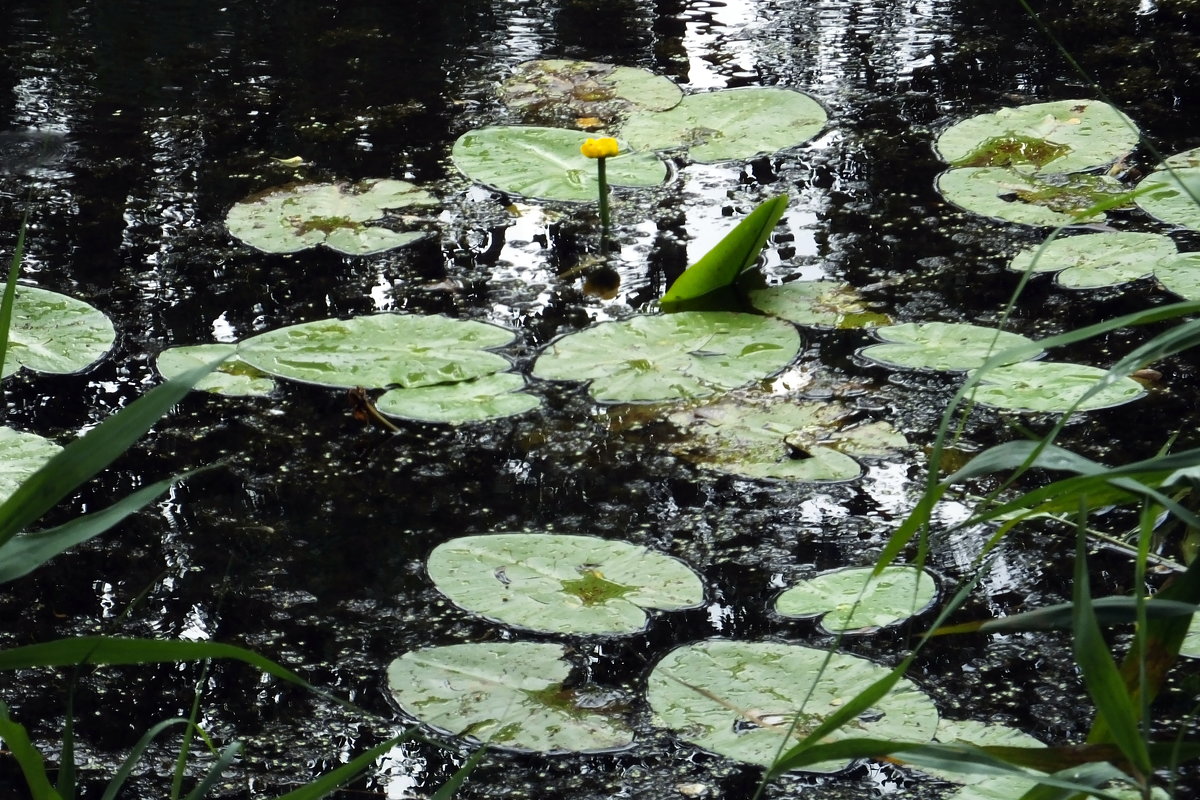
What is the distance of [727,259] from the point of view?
7.27 feet

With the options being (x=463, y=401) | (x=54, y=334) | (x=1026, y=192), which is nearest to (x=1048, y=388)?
(x=1026, y=192)

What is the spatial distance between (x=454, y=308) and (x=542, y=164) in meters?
0.58

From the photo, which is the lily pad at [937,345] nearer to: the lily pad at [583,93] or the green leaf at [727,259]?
the green leaf at [727,259]

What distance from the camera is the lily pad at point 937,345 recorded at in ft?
6.48

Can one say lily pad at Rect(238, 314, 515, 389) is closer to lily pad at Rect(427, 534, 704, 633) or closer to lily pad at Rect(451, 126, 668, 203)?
lily pad at Rect(427, 534, 704, 633)

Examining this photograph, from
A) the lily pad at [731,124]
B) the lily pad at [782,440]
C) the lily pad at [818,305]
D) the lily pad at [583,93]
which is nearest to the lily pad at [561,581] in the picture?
the lily pad at [782,440]

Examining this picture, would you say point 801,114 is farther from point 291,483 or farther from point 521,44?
point 291,483

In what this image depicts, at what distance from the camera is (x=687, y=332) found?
2.12 meters

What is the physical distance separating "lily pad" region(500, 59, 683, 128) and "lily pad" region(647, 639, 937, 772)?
1.66 meters

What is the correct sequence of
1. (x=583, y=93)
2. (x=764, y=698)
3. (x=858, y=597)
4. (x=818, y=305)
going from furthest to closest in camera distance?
(x=583, y=93) → (x=818, y=305) → (x=858, y=597) → (x=764, y=698)

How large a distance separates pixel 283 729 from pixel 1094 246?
161 cm

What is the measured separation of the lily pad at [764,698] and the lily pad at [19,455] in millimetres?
907

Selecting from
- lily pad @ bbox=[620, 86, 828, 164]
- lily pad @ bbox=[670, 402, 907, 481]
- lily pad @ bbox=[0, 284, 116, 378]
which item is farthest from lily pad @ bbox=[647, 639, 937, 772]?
lily pad @ bbox=[620, 86, 828, 164]

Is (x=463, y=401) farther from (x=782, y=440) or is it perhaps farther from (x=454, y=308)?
(x=782, y=440)
